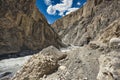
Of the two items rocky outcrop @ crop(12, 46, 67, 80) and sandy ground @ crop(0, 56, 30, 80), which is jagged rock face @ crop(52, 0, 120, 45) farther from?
rocky outcrop @ crop(12, 46, 67, 80)

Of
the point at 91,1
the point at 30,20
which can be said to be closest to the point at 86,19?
the point at 91,1

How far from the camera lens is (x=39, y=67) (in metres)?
6.26

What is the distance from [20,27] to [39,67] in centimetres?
3087

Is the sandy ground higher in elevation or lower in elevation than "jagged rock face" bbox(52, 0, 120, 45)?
lower

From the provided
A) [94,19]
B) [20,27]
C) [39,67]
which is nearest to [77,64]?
[39,67]

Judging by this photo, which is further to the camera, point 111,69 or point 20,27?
point 20,27

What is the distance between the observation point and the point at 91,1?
79562mm

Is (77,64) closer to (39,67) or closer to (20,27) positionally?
(39,67)

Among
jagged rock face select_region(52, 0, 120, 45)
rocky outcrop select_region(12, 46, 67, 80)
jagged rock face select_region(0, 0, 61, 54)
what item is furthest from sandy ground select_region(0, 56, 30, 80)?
jagged rock face select_region(52, 0, 120, 45)

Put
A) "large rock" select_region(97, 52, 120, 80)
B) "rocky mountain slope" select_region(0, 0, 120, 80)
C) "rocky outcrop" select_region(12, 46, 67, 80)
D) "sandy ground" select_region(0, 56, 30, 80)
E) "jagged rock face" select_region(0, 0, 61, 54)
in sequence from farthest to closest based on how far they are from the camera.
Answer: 1. "jagged rock face" select_region(0, 0, 61, 54)
2. "sandy ground" select_region(0, 56, 30, 80)
3. "rocky outcrop" select_region(12, 46, 67, 80)
4. "rocky mountain slope" select_region(0, 0, 120, 80)
5. "large rock" select_region(97, 52, 120, 80)

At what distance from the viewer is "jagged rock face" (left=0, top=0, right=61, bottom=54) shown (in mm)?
32763

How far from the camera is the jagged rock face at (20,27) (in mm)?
32763

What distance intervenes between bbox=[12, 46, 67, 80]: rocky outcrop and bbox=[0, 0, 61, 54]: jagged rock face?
25.8 metres

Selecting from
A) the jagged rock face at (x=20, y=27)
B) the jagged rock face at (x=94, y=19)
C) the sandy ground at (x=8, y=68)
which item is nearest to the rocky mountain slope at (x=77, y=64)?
the sandy ground at (x=8, y=68)
